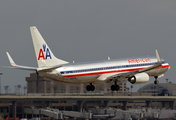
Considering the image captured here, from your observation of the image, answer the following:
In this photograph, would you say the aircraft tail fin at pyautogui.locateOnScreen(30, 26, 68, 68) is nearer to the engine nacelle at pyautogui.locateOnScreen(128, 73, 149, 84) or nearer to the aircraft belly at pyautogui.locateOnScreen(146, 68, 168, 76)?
the engine nacelle at pyautogui.locateOnScreen(128, 73, 149, 84)

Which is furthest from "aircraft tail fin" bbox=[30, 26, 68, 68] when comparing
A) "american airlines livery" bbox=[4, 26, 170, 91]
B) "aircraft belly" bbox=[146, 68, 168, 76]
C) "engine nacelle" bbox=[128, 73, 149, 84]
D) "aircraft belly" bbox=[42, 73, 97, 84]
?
"aircraft belly" bbox=[146, 68, 168, 76]

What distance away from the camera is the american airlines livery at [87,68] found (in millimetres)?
70062

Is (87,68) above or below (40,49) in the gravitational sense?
below

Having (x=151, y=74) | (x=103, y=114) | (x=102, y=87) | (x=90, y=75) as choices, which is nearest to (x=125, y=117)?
(x=103, y=114)

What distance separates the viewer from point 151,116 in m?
187

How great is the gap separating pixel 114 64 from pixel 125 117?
10991 cm

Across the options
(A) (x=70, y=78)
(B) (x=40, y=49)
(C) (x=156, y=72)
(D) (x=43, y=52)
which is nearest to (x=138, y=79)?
(C) (x=156, y=72)

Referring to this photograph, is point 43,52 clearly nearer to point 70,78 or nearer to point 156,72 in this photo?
point 70,78

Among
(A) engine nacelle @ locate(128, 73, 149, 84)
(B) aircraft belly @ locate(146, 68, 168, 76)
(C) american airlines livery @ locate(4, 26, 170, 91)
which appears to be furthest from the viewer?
(B) aircraft belly @ locate(146, 68, 168, 76)

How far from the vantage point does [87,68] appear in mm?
72562

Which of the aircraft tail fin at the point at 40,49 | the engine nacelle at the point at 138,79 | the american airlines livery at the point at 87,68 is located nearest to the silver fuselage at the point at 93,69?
the american airlines livery at the point at 87,68

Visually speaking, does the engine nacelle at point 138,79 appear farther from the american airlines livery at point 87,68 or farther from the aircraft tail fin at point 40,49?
the aircraft tail fin at point 40,49

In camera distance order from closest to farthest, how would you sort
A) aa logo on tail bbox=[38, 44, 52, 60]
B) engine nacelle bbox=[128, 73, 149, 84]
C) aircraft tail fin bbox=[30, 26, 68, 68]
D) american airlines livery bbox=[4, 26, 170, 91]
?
american airlines livery bbox=[4, 26, 170, 91], aircraft tail fin bbox=[30, 26, 68, 68], aa logo on tail bbox=[38, 44, 52, 60], engine nacelle bbox=[128, 73, 149, 84]

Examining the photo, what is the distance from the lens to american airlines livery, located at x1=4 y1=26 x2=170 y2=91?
70.1 meters
